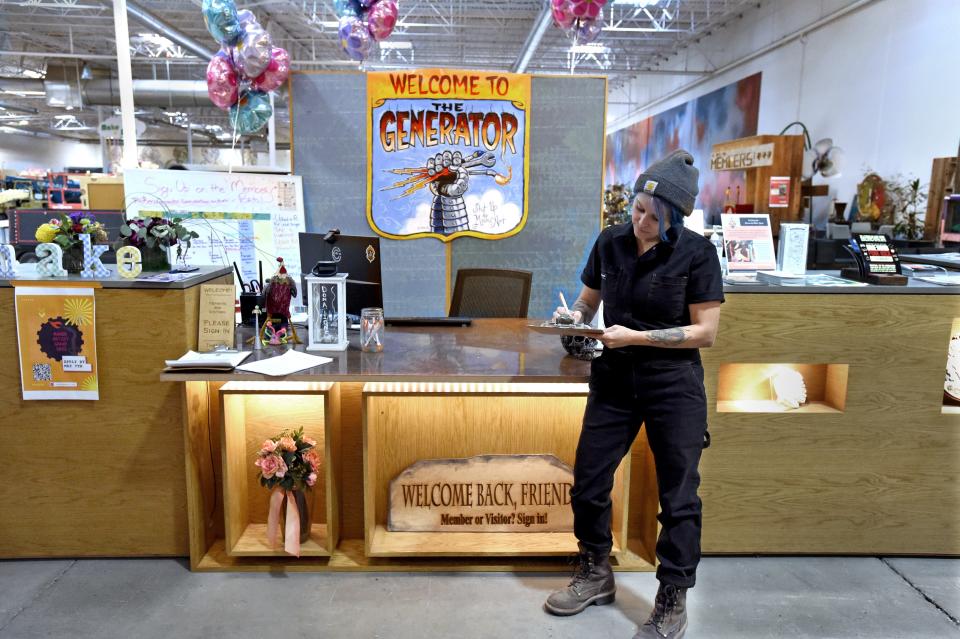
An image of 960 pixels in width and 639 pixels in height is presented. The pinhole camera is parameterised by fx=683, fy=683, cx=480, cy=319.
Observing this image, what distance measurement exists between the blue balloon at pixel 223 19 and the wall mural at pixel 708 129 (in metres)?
8.57

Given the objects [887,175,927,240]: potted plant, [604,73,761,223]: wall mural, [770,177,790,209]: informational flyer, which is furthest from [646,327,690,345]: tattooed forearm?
[604,73,761,223]: wall mural

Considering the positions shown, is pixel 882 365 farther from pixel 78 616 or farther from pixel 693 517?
pixel 78 616

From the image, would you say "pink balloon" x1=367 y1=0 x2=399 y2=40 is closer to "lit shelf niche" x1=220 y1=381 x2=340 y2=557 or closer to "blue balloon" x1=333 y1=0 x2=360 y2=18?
"blue balloon" x1=333 y1=0 x2=360 y2=18

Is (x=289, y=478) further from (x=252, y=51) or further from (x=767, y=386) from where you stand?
(x=252, y=51)

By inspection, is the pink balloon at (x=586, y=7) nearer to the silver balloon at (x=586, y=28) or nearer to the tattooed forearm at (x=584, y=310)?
the silver balloon at (x=586, y=28)

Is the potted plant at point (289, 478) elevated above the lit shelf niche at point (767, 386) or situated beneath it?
situated beneath

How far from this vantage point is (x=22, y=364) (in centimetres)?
268

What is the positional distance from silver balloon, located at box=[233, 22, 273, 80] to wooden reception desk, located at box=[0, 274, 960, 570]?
2400mm

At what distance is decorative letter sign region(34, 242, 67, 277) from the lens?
2650 mm

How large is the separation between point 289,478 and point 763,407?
78.0 inches

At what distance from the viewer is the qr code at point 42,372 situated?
2.68 meters

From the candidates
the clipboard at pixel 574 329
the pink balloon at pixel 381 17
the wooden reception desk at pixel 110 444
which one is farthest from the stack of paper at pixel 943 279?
the pink balloon at pixel 381 17

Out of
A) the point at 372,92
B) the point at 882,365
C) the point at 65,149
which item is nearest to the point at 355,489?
the point at 882,365

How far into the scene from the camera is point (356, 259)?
2975 millimetres
